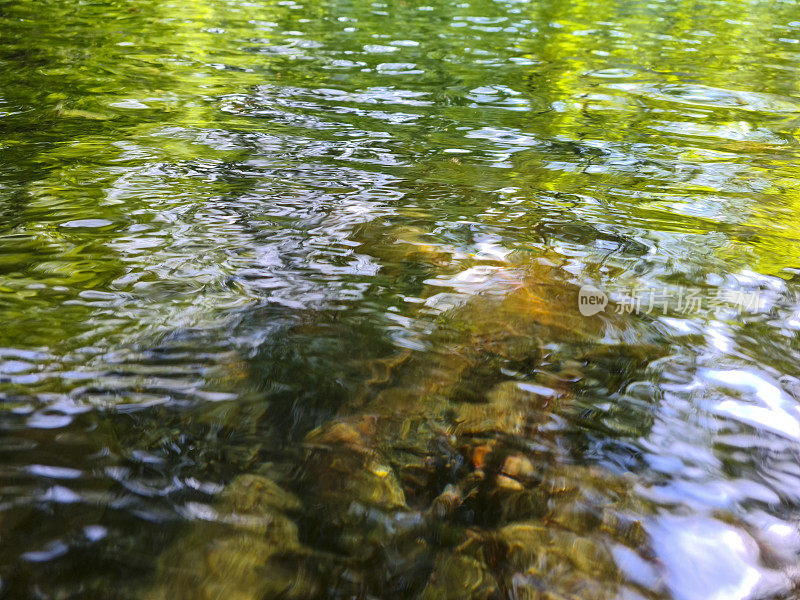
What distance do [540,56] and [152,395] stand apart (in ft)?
30.5

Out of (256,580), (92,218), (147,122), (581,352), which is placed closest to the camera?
(256,580)

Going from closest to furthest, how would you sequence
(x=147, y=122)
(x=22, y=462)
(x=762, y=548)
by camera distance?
1. (x=762, y=548)
2. (x=22, y=462)
3. (x=147, y=122)

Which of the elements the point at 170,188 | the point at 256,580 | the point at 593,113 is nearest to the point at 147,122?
the point at 170,188

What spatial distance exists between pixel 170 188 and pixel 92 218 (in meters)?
0.71

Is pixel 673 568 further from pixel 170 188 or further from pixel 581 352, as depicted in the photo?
pixel 170 188

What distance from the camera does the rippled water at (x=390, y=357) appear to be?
1.98 meters

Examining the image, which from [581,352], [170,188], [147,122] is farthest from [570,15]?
[581,352]

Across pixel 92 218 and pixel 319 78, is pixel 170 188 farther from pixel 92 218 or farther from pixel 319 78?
pixel 319 78

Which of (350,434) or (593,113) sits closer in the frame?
(350,434)

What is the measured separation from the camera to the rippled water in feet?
6.51

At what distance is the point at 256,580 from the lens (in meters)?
1.87

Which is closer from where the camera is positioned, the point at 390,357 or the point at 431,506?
the point at 431,506

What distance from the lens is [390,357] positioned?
2.86m

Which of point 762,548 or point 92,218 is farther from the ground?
point 92,218
